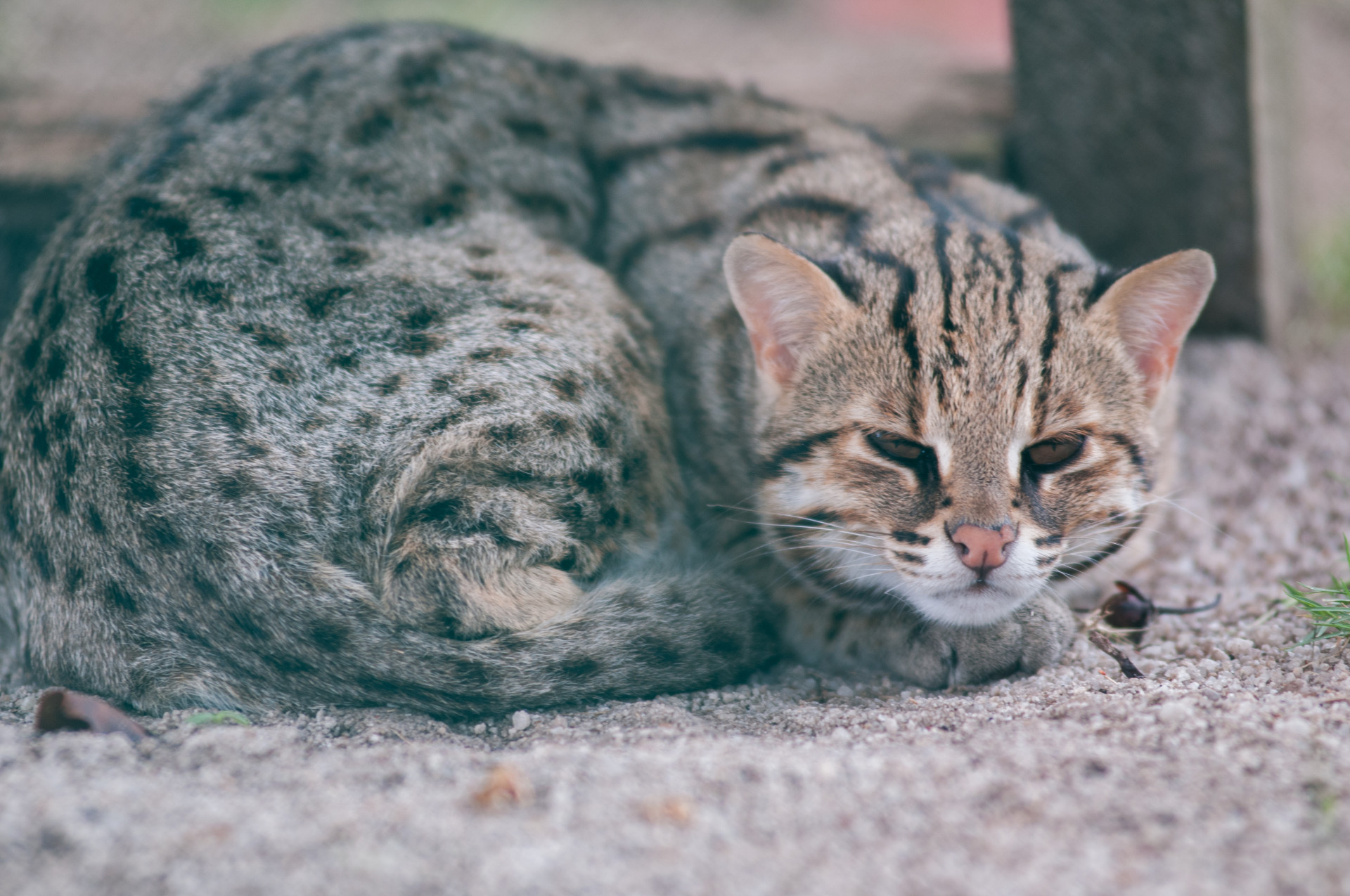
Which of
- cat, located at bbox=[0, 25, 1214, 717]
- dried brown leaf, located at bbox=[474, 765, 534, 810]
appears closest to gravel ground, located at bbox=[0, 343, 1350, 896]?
dried brown leaf, located at bbox=[474, 765, 534, 810]

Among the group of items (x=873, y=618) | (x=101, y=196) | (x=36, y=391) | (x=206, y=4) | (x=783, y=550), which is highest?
(x=206, y=4)

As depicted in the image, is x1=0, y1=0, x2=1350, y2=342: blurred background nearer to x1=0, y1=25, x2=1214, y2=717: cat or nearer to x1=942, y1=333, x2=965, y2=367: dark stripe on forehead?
x1=0, y1=25, x2=1214, y2=717: cat

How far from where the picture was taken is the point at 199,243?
3.17 metres

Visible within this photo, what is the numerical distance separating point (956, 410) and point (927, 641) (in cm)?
79

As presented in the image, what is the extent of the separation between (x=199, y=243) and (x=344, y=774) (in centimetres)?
176

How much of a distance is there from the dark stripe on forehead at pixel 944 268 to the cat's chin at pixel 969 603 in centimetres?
78

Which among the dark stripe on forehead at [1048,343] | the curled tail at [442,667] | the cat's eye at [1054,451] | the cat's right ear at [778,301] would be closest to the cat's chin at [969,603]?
the cat's eye at [1054,451]

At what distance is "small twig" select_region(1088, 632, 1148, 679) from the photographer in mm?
3061

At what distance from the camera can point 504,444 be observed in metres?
3.04

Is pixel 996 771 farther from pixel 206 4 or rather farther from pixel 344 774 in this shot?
pixel 206 4

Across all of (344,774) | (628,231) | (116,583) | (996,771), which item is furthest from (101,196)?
(996,771)

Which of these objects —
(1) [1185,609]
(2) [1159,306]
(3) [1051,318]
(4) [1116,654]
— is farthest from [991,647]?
(2) [1159,306]

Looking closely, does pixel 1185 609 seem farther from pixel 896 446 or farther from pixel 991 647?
pixel 896 446

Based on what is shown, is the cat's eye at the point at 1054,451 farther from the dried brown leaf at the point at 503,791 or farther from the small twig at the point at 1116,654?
the dried brown leaf at the point at 503,791
